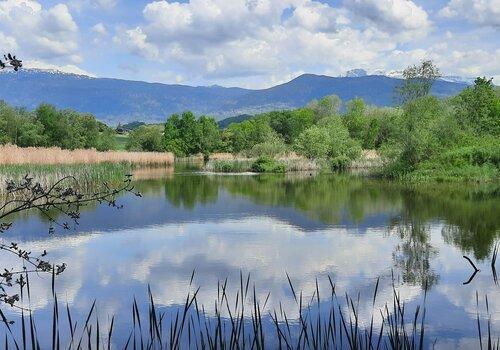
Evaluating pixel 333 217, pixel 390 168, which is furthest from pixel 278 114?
pixel 333 217

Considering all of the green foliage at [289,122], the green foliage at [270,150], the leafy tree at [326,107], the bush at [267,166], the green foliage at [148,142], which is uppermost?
the leafy tree at [326,107]

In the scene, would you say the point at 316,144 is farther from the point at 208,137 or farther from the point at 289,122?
the point at 289,122

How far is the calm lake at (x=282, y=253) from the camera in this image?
698cm

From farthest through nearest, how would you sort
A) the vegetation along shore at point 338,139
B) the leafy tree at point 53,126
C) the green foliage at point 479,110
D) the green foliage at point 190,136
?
1. the green foliage at point 190,136
2. the leafy tree at point 53,126
3. the green foliage at point 479,110
4. the vegetation along shore at point 338,139

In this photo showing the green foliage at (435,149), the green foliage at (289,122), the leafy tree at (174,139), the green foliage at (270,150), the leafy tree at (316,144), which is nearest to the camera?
the green foliage at (435,149)

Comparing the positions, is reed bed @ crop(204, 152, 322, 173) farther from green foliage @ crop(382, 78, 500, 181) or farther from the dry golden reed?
green foliage @ crop(382, 78, 500, 181)

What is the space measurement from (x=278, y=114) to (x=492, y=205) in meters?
53.7

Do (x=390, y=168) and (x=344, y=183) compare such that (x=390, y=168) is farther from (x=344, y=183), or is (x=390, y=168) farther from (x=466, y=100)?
(x=466, y=100)

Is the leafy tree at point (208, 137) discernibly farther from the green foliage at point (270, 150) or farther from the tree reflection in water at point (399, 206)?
the tree reflection in water at point (399, 206)

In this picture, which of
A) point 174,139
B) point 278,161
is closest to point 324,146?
point 278,161

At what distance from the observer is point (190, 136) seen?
199 feet

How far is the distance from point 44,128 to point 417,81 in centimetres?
2778

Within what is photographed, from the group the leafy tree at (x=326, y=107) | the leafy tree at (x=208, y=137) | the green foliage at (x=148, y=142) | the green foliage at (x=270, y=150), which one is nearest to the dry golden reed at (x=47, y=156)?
the green foliage at (x=270, y=150)

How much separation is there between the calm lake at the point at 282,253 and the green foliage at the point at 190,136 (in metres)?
41.3
